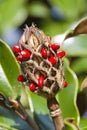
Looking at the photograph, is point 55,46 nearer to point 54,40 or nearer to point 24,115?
point 24,115

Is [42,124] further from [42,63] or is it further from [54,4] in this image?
[54,4]

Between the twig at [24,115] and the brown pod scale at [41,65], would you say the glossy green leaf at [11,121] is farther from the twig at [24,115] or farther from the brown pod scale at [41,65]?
the brown pod scale at [41,65]

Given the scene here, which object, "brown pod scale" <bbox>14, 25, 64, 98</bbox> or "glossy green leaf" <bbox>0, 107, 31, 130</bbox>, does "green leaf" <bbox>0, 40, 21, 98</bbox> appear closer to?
"glossy green leaf" <bbox>0, 107, 31, 130</bbox>

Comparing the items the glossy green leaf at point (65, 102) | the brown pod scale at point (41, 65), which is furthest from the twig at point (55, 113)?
the glossy green leaf at point (65, 102)

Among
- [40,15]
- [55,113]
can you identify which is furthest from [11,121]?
[40,15]

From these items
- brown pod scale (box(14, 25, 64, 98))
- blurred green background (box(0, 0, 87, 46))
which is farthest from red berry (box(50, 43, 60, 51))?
blurred green background (box(0, 0, 87, 46))

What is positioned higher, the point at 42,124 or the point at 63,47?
the point at 63,47

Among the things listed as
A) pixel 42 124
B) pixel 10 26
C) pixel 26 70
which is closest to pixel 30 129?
pixel 42 124
